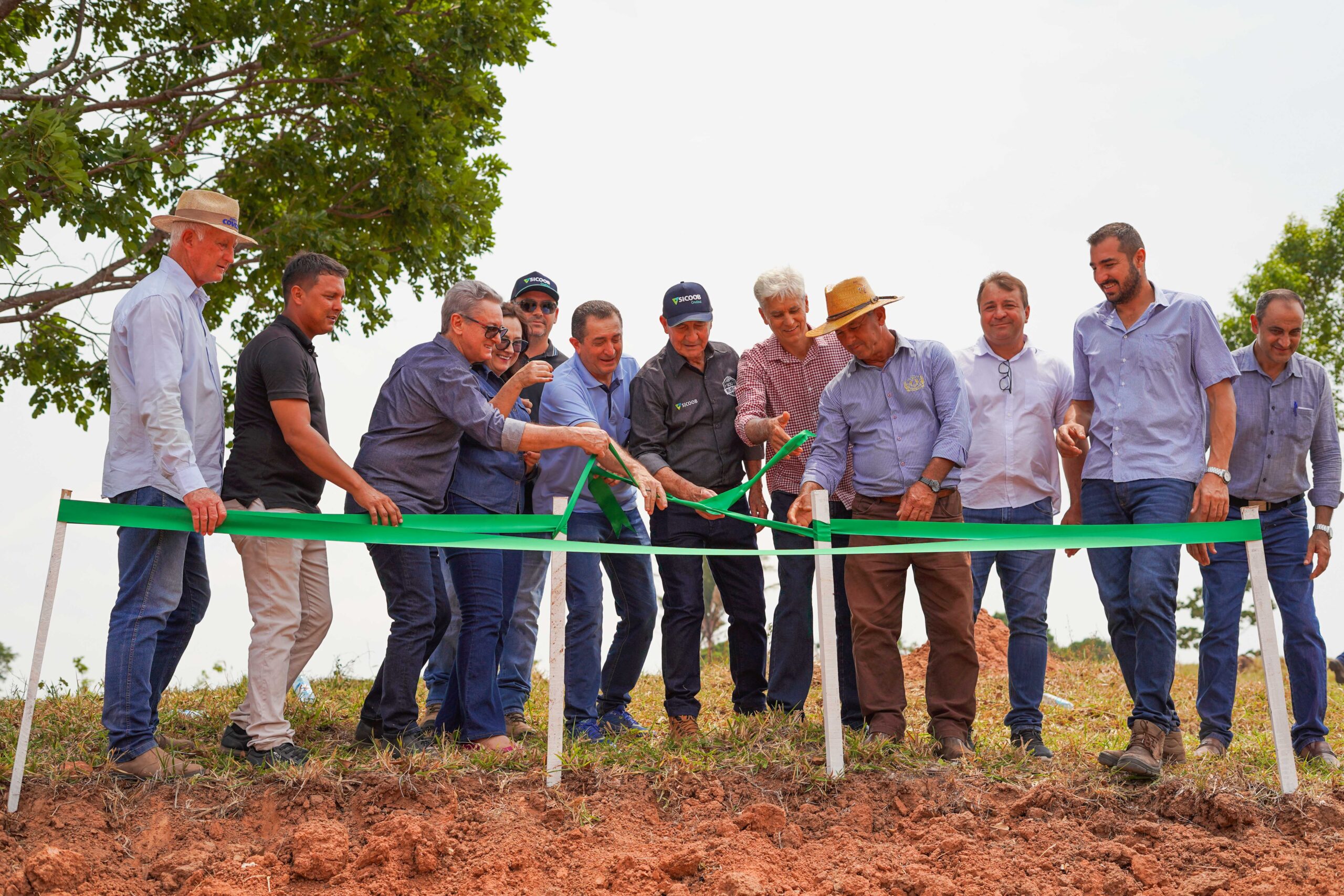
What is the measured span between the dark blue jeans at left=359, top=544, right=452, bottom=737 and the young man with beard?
321cm

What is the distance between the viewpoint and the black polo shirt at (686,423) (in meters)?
5.72

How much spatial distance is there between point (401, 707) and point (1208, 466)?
12.9 feet

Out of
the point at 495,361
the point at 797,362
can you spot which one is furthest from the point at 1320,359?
the point at 495,361

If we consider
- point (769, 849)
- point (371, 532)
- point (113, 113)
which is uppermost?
point (113, 113)

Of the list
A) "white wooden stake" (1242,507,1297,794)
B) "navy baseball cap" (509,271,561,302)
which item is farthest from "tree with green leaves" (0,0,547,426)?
"white wooden stake" (1242,507,1297,794)

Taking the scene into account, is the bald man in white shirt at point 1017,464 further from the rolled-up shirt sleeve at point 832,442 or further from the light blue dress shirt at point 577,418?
the light blue dress shirt at point 577,418

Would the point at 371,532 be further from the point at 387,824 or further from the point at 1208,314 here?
the point at 1208,314

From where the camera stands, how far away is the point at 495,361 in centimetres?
581

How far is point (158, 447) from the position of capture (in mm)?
4574

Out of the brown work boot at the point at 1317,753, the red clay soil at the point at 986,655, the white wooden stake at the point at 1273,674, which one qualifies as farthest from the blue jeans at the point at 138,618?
the red clay soil at the point at 986,655

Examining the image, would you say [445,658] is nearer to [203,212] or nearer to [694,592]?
[694,592]

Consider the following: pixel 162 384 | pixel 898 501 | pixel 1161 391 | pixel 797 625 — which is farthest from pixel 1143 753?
pixel 162 384

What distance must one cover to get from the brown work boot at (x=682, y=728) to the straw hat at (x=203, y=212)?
10.8 feet

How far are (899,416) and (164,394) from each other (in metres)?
3.35
